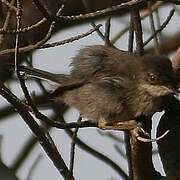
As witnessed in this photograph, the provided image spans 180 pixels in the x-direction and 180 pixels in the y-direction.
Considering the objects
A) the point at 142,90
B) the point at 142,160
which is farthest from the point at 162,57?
the point at 142,160

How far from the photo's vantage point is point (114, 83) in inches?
161

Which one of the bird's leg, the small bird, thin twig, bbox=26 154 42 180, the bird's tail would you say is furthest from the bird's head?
thin twig, bbox=26 154 42 180

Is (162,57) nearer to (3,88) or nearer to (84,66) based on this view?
(84,66)

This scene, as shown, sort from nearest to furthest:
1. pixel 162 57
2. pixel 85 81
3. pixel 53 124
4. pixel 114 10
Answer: pixel 114 10
pixel 53 124
pixel 162 57
pixel 85 81

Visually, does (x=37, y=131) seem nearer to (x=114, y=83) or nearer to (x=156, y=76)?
(x=114, y=83)

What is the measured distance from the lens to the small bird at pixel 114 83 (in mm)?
3980

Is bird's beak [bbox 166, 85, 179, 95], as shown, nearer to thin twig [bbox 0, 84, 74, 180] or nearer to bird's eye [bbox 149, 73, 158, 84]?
bird's eye [bbox 149, 73, 158, 84]

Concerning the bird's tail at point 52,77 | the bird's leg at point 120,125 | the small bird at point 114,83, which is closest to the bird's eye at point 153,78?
the small bird at point 114,83

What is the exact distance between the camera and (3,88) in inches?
107

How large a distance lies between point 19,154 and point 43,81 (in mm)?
526

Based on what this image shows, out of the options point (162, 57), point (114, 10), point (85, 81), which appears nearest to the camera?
point (114, 10)

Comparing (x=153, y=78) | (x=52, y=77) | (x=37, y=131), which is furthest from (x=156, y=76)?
(x=37, y=131)

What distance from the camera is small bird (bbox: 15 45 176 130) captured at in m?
3.98

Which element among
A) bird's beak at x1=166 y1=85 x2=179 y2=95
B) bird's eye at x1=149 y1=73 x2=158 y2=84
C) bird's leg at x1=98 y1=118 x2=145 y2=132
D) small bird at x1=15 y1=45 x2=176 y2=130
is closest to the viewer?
bird's leg at x1=98 y1=118 x2=145 y2=132
